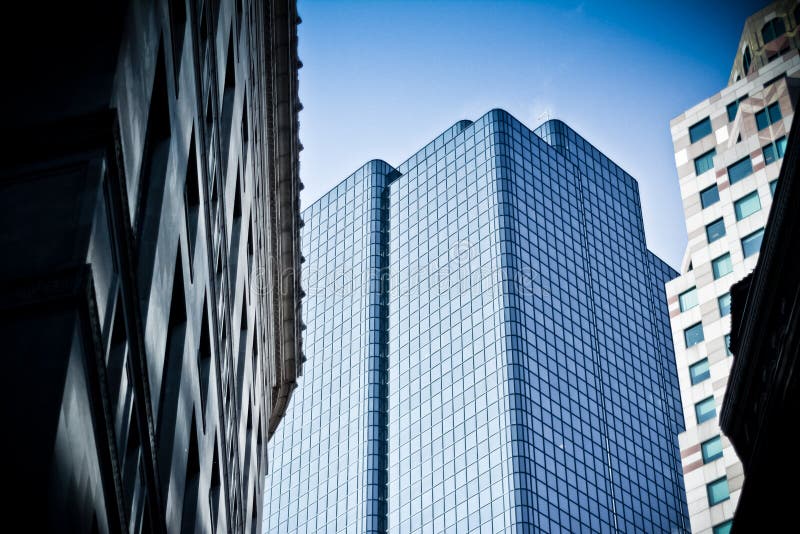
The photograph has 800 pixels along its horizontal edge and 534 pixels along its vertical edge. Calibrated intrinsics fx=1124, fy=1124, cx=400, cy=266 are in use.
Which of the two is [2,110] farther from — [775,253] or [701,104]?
[701,104]

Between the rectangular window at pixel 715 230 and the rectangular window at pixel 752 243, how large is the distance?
2.17m

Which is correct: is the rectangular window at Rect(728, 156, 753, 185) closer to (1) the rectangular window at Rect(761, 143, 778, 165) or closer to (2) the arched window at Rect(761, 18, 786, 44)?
(1) the rectangular window at Rect(761, 143, 778, 165)

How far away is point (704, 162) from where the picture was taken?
75062 millimetres

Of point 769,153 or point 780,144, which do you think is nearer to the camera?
point 780,144

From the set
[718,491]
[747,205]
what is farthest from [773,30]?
[718,491]

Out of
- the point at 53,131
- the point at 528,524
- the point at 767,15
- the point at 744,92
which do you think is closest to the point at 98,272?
the point at 53,131

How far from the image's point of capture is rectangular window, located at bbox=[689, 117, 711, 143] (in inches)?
3009

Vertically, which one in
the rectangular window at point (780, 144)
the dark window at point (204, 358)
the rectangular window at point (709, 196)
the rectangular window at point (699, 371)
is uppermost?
the rectangular window at point (780, 144)

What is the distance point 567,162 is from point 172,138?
177610 mm

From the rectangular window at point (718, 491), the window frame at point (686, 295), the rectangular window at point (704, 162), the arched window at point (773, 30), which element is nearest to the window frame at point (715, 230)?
the window frame at point (686, 295)

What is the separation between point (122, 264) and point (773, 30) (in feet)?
228

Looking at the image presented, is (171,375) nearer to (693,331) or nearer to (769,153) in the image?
(693,331)

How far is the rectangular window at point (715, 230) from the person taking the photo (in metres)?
70.5

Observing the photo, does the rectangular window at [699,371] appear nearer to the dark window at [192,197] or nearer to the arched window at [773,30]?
the arched window at [773,30]
